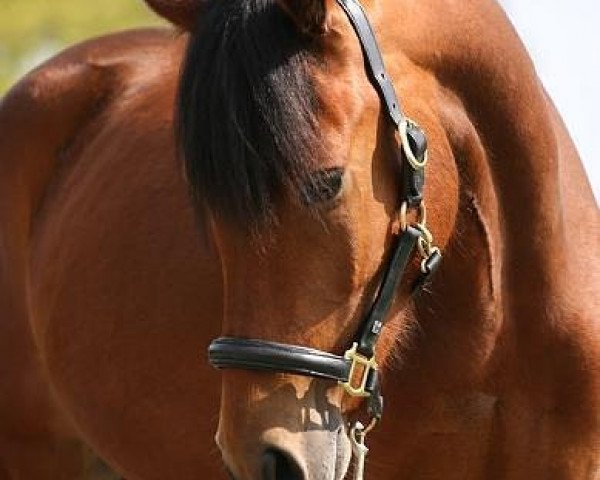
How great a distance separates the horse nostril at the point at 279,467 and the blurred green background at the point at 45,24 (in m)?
16.2

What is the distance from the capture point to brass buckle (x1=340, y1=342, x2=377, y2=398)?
3469 millimetres

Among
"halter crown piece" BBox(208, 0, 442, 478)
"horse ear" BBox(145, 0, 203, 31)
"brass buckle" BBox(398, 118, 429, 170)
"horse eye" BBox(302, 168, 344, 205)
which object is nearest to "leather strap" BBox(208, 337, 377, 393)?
"halter crown piece" BBox(208, 0, 442, 478)

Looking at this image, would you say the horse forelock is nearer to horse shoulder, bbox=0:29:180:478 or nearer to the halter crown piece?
the halter crown piece

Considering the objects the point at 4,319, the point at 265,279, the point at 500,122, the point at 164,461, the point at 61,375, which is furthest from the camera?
the point at 4,319

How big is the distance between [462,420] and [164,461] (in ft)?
4.01

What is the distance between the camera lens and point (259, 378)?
339 cm

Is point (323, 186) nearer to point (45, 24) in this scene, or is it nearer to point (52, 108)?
point (52, 108)

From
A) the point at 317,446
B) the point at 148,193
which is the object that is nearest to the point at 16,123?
the point at 148,193

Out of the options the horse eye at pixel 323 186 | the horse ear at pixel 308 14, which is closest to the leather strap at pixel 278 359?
the horse eye at pixel 323 186

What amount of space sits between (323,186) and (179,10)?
2.37ft

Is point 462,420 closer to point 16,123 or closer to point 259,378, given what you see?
point 259,378

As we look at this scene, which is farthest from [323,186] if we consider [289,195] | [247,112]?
[247,112]

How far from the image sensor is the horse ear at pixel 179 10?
3.77 meters

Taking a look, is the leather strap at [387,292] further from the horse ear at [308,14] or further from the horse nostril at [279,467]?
the horse ear at [308,14]
